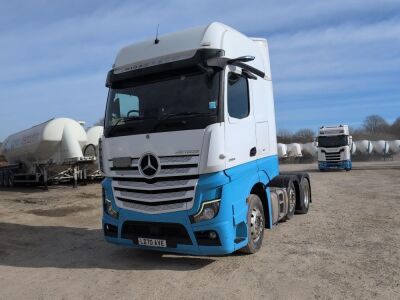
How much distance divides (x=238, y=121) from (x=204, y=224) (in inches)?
63.2

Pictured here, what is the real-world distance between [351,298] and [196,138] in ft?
9.02

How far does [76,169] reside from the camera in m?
20.5

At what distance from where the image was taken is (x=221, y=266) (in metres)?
6.22

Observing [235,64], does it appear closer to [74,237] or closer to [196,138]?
[196,138]

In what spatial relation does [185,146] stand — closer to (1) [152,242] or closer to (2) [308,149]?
(1) [152,242]

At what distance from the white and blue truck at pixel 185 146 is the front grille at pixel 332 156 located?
26059mm

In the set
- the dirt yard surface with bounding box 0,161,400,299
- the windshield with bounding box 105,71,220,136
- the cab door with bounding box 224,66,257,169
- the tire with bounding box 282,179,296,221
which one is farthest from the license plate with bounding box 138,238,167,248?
the tire with bounding box 282,179,296,221

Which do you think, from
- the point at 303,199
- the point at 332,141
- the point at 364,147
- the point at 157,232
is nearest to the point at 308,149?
the point at 364,147

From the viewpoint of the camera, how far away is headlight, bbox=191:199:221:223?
18.8 ft

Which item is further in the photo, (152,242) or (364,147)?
(364,147)

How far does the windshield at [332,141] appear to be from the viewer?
31.1 meters

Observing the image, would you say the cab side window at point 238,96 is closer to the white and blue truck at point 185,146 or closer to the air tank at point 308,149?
the white and blue truck at point 185,146

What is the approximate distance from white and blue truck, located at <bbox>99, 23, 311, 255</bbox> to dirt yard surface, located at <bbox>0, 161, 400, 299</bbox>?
0.44m

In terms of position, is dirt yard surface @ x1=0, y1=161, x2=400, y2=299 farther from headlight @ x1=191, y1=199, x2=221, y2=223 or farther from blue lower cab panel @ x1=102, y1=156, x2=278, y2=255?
headlight @ x1=191, y1=199, x2=221, y2=223
